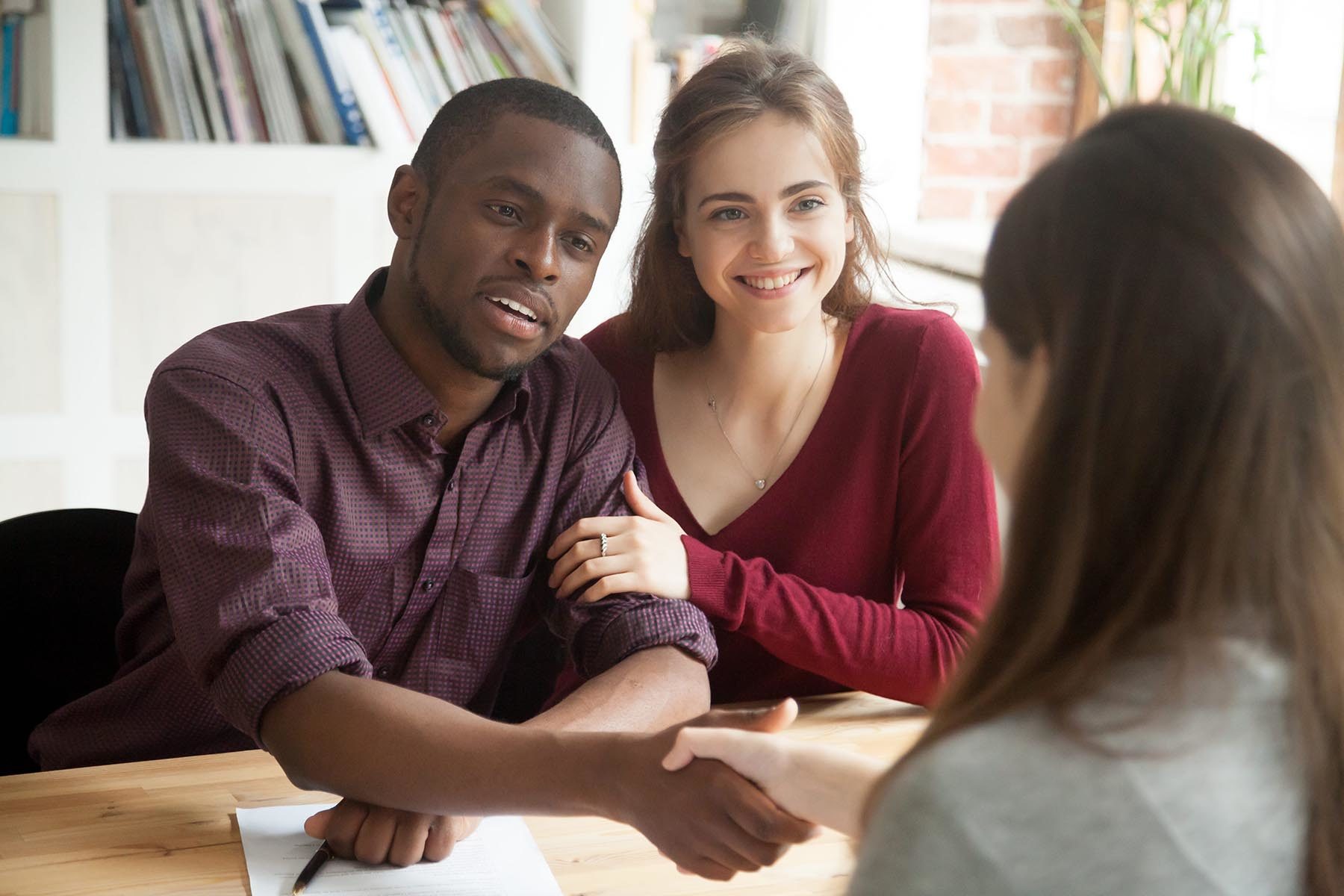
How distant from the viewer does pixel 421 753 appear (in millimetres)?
1188

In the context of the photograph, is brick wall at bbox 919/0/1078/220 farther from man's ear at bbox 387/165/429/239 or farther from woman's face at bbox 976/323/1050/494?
woman's face at bbox 976/323/1050/494

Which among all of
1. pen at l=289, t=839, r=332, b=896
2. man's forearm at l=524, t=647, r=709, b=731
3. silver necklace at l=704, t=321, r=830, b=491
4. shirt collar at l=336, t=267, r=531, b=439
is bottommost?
pen at l=289, t=839, r=332, b=896

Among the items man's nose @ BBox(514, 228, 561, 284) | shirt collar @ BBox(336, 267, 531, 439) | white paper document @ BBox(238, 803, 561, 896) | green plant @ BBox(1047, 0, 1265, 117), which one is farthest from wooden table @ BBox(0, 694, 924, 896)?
green plant @ BBox(1047, 0, 1265, 117)

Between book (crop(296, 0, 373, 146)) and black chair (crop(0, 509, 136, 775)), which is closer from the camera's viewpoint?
black chair (crop(0, 509, 136, 775))

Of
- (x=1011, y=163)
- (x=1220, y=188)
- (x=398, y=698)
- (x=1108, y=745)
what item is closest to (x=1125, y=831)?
(x=1108, y=745)

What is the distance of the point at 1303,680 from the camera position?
0.70 m

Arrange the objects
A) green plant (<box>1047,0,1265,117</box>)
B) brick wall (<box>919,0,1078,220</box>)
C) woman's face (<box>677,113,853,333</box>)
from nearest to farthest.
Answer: woman's face (<box>677,113,853,333</box>)
green plant (<box>1047,0,1265,117</box>)
brick wall (<box>919,0,1078,220</box>)

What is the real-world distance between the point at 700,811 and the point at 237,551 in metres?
0.51

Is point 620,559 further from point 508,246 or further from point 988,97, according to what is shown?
point 988,97

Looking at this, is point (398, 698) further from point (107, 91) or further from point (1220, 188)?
point (107, 91)

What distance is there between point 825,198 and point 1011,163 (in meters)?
1.53

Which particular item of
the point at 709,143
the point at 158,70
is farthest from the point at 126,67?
the point at 709,143

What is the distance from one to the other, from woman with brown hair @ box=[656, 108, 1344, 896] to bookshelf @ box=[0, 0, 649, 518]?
184 centimetres

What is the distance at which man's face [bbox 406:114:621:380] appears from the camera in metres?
1.52
